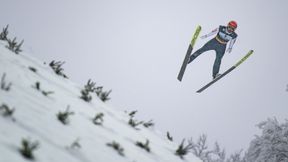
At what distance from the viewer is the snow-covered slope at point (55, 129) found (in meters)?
3.07

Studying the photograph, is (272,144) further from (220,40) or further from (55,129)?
(55,129)

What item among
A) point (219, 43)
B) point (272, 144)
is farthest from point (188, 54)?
point (272, 144)

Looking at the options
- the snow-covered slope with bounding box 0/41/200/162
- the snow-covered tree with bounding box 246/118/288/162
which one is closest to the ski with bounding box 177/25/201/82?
the snow-covered tree with bounding box 246/118/288/162

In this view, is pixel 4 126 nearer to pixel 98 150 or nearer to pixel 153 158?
pixel 98 150

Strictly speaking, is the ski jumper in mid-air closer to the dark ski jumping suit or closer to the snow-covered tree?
the dark ski jumping suit

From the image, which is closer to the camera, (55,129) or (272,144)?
(55,129)

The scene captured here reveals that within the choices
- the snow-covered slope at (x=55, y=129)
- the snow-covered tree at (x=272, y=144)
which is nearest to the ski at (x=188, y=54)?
the snow-covered tree at (x=272, y=144)

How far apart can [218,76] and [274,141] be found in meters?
4.27

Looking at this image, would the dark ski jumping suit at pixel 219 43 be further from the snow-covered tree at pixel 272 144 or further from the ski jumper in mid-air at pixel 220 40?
the snow-covered tree at pixel 272 144

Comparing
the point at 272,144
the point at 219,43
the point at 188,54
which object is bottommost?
the point at 272,144

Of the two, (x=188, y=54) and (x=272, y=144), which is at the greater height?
(x=188, y=54)

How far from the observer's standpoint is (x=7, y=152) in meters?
2.69

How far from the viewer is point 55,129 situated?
3.65m

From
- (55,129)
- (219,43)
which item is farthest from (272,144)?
(55,129)
